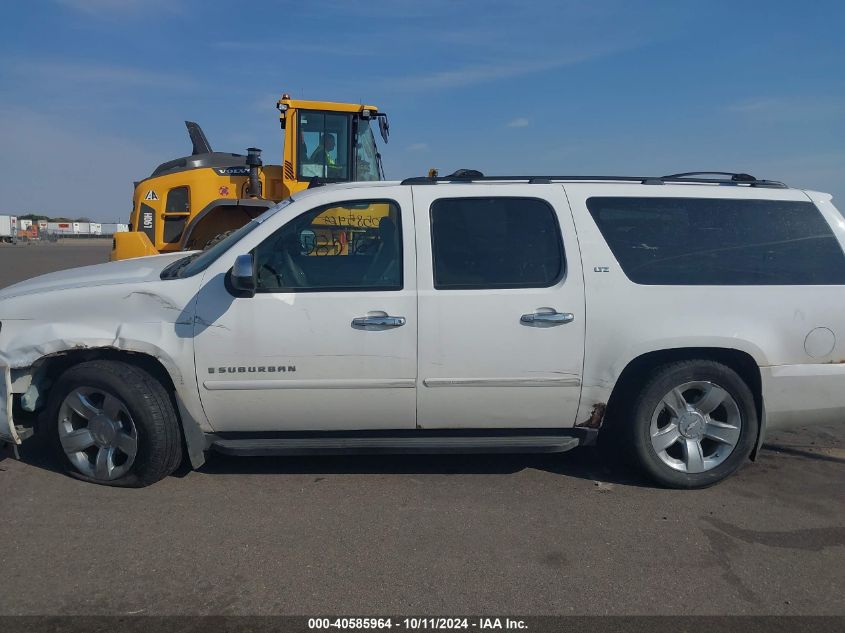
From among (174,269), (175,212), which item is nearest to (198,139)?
(175,212)

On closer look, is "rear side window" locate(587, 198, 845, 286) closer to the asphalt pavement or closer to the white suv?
the white suv

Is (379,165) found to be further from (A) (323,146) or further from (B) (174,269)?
(B) (174,269)

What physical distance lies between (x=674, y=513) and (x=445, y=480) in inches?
53.8

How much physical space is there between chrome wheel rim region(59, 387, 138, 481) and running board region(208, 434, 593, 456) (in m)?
0.51

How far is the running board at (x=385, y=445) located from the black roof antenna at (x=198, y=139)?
27.4 ft

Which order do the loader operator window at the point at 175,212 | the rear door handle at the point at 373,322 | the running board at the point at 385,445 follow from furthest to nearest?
the loader operator window at the point at 175,212
the running board at the point at 385,445
the rear door handle at the point at 373,322

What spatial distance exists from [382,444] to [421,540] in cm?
72

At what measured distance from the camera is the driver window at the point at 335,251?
4020 mm

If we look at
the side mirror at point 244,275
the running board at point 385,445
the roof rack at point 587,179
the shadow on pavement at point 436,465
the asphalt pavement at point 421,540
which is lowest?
the asphalt pavement at point 421,540

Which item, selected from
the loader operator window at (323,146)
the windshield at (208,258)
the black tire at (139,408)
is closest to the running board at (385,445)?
the black tire at (139,408)

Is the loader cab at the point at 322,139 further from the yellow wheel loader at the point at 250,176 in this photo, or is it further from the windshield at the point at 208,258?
the windshield at the point at 208,258

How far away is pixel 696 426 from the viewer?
4238 millimetres

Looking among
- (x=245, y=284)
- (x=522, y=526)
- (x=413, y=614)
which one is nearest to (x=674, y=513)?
(x=522, y=526)

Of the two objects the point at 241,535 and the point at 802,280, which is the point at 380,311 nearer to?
the point at 241,535
